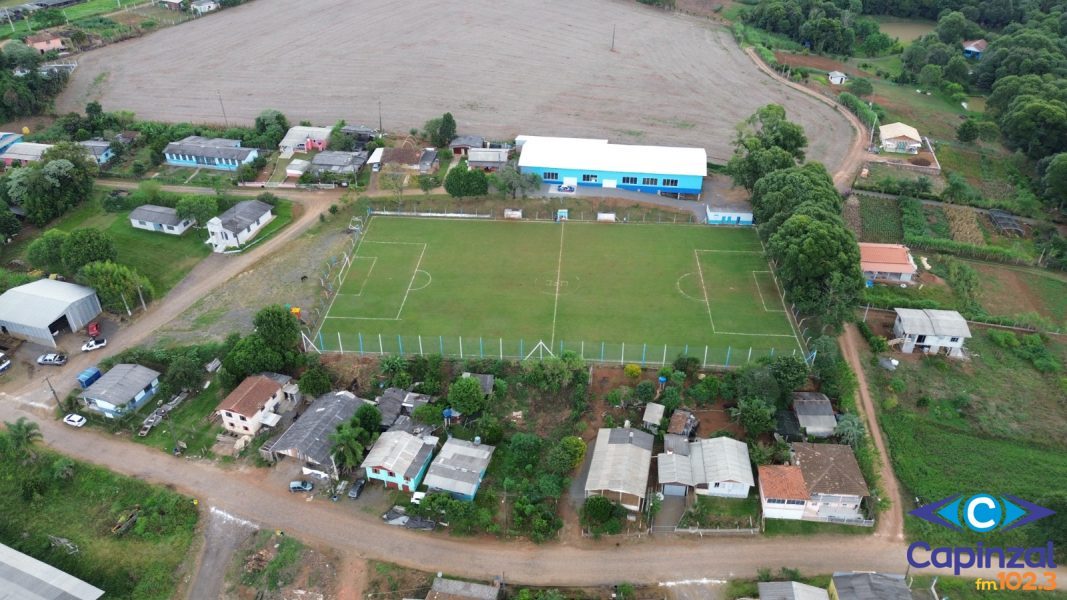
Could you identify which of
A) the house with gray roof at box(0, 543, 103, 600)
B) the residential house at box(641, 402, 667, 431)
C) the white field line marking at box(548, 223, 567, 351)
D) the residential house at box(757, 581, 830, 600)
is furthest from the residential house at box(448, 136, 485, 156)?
the residential house at box(757, 581, 830, 600)

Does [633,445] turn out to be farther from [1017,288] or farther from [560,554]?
[1017,288]

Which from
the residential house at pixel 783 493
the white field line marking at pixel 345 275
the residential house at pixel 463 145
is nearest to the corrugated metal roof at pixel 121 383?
the white field line marking at pixel 345 275

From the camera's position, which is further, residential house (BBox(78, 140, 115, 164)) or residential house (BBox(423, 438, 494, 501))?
residential house (BBox(78, 140, 115, 164))

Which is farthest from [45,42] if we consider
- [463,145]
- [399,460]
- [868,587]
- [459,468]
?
[868,587]

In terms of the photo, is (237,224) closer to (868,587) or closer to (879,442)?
(879,442)

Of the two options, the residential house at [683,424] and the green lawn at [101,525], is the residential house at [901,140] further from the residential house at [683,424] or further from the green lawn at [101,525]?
the green lawn at [101,525]

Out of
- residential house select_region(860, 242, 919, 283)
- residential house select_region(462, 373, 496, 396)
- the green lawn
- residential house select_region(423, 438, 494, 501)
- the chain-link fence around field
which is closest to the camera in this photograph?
the green lawn

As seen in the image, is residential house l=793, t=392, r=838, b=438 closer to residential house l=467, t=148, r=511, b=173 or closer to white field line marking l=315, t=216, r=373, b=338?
white field line marking l=315, t=216, r=373, b=338
